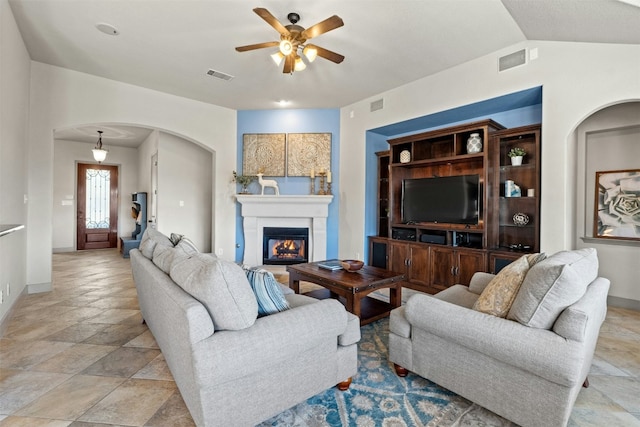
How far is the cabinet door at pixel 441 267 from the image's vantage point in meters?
4.04

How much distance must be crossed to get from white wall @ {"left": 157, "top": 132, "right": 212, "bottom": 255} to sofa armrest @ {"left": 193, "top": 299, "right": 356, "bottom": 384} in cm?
504

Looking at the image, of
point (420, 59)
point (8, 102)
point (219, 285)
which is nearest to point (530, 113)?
point (420, 59)

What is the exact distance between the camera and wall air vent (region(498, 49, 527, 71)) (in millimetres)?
3381

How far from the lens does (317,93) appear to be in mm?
4871

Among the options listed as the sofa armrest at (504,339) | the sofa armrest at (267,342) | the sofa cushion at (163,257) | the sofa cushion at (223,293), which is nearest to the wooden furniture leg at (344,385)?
the sofa armrest at (267,342)

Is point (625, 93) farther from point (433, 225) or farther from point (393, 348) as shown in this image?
point (393, 348)

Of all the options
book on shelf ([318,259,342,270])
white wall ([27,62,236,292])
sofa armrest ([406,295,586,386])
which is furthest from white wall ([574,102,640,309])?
white wall ([27,62,236,292])

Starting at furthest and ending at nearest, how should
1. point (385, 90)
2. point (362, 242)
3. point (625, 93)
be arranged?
point (362, 242) → point (385, 90) → point (625, 93)

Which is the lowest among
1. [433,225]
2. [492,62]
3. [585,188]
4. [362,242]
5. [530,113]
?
[362,242]

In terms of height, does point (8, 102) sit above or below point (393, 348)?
above

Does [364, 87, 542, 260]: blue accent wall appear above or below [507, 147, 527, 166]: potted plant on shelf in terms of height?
above

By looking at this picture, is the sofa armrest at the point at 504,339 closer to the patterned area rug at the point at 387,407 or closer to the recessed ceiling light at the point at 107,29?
the patterned area rug at the point at 387,407

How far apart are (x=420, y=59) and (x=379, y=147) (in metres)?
1.85

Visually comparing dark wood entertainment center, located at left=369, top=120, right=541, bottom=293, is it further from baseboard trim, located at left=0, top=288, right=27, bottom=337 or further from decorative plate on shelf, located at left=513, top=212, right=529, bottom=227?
baseboard trim, located at left=0, top=288, right=27, bottom=337
